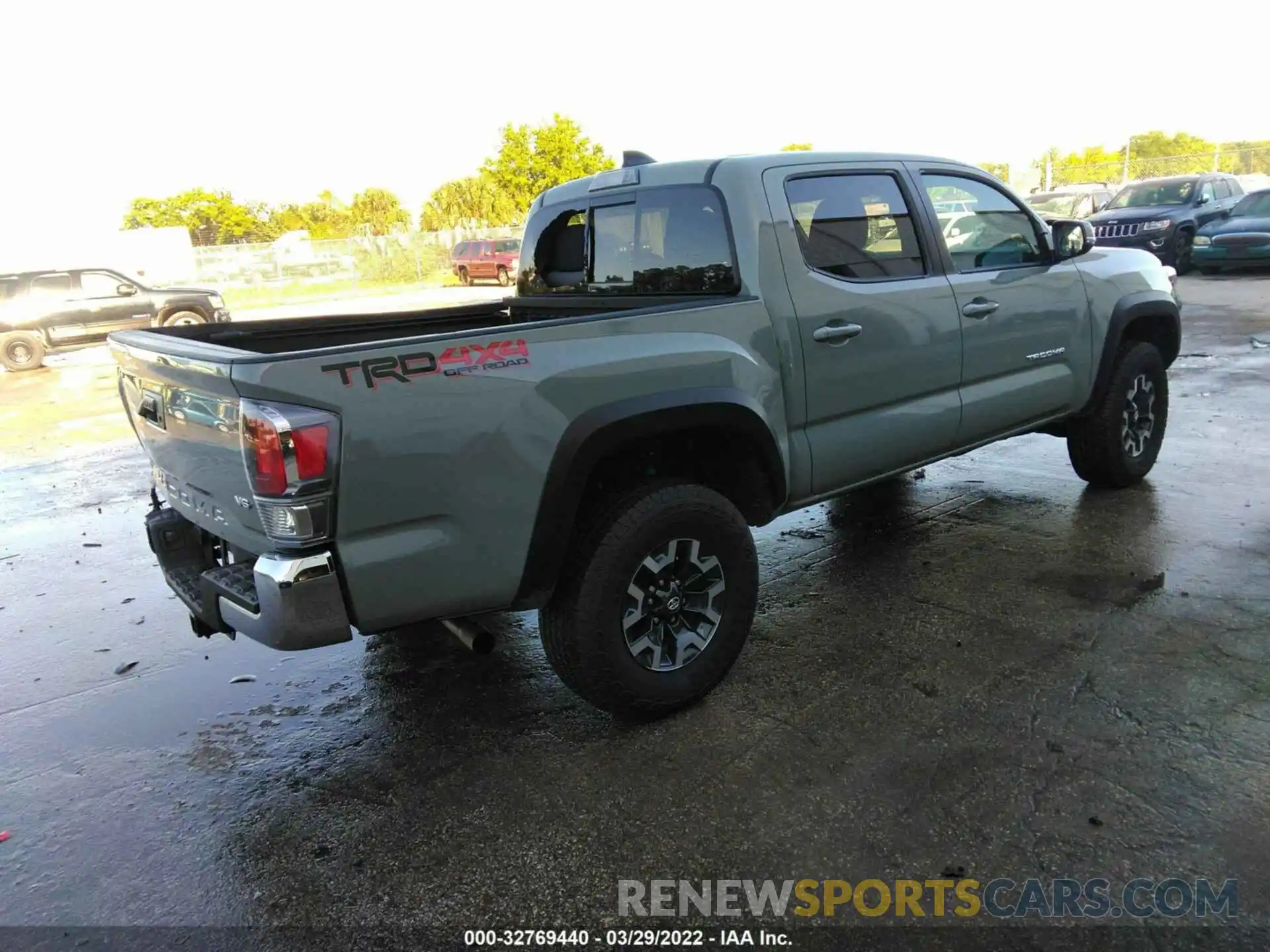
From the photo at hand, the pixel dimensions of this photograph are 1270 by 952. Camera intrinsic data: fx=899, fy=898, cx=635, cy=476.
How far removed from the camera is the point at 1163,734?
2.96 m

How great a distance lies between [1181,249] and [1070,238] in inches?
582

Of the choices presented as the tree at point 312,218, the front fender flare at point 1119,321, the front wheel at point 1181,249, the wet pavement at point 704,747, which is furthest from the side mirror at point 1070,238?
the tree at point 312,218

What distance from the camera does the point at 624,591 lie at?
301 cm

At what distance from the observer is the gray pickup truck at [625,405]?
2.54 metres

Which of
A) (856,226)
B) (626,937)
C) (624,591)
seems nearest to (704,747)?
(624,591)

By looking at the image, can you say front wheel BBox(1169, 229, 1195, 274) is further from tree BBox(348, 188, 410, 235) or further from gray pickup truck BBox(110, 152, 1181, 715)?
tree BBox(348, 188, 410, 235)

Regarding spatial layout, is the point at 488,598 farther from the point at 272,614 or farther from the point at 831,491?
the point at 831,491

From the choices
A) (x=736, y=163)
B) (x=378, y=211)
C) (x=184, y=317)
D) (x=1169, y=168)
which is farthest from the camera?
(x=378, y=211)

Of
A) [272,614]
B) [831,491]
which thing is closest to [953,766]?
[831,491]

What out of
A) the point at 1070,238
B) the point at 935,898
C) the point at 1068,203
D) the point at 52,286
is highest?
the point at 52,286

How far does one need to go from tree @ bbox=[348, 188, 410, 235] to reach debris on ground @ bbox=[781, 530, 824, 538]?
58995 mm

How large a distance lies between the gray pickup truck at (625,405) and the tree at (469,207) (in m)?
43.0

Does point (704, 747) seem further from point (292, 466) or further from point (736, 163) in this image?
point (736, 163)

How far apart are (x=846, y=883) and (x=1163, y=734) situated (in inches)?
52.0
